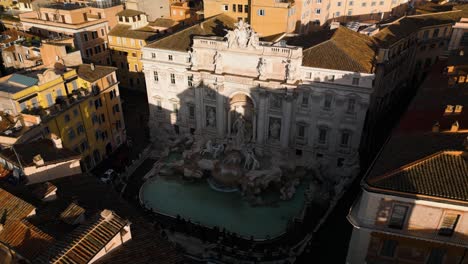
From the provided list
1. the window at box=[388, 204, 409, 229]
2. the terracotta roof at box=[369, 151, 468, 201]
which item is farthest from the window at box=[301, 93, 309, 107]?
the window at box=[388, 204, 409, 229]

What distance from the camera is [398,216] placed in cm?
2500

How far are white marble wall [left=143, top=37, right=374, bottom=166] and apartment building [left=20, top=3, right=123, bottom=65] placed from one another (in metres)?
19.9

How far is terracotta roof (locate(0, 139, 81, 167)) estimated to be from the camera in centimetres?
3447

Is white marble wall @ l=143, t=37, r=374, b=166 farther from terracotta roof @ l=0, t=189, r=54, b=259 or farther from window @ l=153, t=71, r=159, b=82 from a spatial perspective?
terracotta roof @ l=0, t=189, r=54, b=259

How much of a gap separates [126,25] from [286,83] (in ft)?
130

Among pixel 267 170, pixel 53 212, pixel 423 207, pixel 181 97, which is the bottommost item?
pixel 267 170

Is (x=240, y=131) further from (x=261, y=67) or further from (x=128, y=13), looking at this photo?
(x=128, y=13)

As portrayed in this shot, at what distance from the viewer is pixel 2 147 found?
3962 centimetres

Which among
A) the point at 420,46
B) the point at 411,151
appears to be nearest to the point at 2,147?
the point at 411,151

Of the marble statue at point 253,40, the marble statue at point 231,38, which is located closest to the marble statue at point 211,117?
the marble statue at point 231,38

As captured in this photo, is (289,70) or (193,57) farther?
(193,57)

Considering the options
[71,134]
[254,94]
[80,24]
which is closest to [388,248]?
[254,94]

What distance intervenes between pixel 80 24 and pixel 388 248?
208 feet

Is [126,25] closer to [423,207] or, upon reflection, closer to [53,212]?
[53,212]
